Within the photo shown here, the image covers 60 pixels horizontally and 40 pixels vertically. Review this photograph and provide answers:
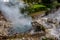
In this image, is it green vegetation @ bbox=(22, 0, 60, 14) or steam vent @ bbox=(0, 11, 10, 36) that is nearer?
steam vent @ bbox=(0, 11, 10, 36)

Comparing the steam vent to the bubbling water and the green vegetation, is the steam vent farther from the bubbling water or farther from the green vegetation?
the green vegetation

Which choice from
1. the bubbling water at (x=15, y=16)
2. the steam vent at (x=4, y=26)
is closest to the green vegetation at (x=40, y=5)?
the bubbling water at (x=15, y=16)

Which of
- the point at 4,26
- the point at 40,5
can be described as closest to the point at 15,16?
the point at 4,26

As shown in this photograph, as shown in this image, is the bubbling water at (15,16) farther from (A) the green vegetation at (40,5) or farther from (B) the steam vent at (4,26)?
(A) the green vegetation at (40,5)

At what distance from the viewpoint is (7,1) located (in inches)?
330

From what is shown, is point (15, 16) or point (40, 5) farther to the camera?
point (40, 5)

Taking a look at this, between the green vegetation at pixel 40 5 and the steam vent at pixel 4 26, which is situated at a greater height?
the green vegetation at pixel 40 5

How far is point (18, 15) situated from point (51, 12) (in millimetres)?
1673

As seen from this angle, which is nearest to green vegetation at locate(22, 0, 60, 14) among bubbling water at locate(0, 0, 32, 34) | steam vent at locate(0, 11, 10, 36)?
bubbling water at locate(0, 0, 32, 34)

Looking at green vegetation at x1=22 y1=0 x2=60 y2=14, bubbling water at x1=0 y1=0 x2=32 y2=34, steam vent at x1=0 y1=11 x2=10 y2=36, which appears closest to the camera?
steam vent at x1=0 y1=11 x2=10 y2=36

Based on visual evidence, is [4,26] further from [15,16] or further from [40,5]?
[40,5]

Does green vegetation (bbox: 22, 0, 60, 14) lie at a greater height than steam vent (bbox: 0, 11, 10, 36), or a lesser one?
greater

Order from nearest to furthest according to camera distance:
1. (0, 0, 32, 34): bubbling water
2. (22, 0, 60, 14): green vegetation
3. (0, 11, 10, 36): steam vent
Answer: (0, 11, 10, 36): steam vent, (0, 0, 32, 34): bubbling water, (22, 0, 60, 14): green vegetation

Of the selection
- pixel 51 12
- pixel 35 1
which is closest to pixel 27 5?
pixel 35 1
